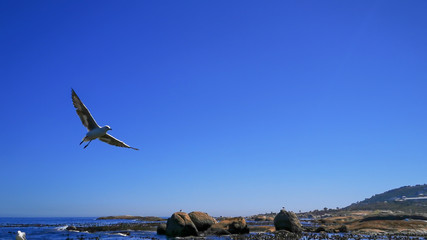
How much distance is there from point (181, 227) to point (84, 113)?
822 inches

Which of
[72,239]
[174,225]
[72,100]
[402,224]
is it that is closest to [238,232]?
[174,225]

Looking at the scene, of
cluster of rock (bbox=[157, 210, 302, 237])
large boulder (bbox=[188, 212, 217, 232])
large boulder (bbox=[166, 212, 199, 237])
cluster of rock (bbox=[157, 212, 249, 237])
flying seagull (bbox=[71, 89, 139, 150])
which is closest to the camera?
flying seagull (bbox=[71, 89, 139, 150])

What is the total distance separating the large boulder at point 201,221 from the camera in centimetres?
3947

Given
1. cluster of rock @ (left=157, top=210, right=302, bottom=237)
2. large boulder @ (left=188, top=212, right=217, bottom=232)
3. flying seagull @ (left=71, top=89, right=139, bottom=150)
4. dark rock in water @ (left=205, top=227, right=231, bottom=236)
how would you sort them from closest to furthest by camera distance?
1. flying seagull @ (left=71, top=89, right=139, bottom=150)
2. cluster of rock @ (left=157, top=210, right=302, bottom=237)
3. dark rock in water @ (left=205, top=227, right=231, bottom=236)
4. large boulder @ (left=188, top=212, right=217, bottom=232)

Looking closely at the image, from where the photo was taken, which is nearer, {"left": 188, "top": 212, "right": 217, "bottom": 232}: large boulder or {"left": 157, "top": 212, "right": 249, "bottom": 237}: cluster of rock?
{"left": 157, "top": 212, "right": 249, "bottom": 237}: cluster of rock

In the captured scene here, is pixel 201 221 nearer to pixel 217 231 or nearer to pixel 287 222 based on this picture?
pixel 217 231

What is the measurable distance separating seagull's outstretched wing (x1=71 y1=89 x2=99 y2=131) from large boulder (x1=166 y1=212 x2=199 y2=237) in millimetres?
19992

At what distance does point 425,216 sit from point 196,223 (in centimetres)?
4964

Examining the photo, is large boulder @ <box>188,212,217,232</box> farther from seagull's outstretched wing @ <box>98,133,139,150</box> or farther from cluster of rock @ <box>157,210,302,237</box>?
seagull's outstretched wing @ <box>98,133,139,150</box>

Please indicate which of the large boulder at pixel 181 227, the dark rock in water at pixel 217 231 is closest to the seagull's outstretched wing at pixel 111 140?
the large boulder at pixel 181 227

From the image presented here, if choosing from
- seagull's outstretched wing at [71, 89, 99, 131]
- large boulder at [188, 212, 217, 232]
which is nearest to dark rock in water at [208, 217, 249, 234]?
large boulder at [188, 212, 217, 232]

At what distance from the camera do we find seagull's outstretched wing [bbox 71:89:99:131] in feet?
60.2

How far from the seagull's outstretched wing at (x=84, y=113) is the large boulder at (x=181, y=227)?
65.6 feet

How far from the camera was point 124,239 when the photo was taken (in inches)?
1368
